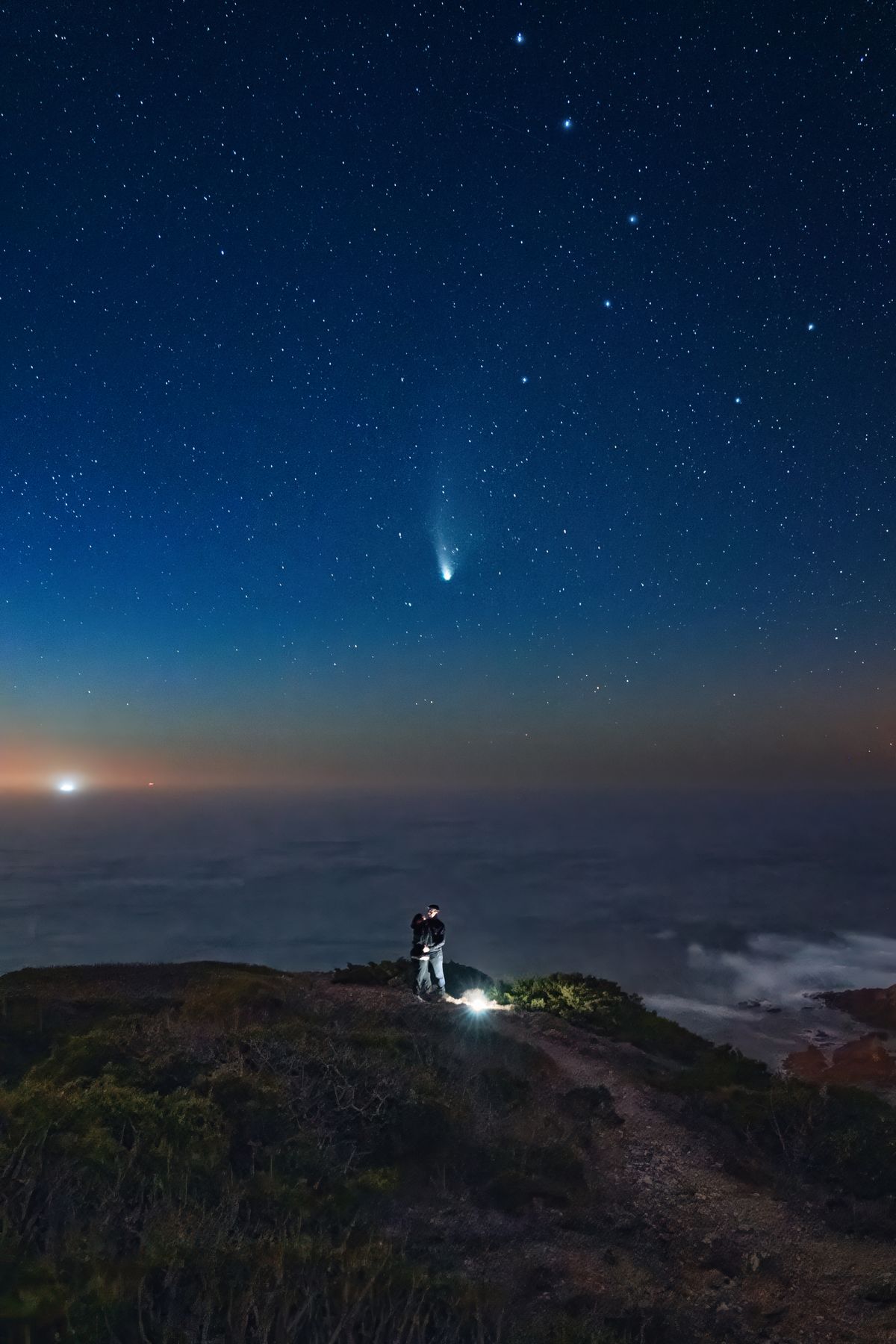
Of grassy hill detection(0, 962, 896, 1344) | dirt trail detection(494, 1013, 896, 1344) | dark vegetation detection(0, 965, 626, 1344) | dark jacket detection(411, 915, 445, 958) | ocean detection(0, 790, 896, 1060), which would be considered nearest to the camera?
dark vegetation detection(0, 965, 626, 1344)

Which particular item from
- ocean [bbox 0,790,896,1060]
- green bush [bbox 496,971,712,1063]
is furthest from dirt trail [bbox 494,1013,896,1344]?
ocean [bbox 0,790,896,1060]

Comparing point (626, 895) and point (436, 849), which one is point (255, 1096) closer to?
point (626, 895)

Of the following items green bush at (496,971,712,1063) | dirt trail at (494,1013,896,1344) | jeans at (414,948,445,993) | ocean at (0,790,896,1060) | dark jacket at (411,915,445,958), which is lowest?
ocean at (0,790,896,1060)

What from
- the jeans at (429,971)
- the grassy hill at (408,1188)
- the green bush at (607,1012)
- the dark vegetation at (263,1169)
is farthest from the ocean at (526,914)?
the dark vegetation at (263,1169)

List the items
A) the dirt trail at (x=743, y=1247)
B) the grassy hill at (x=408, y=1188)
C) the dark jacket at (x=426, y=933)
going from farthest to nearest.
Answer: the dark jacket at (x=426, y=933), the dirt trail at (x=743, y=1247), the grassy hill at (x=408, y=1188)

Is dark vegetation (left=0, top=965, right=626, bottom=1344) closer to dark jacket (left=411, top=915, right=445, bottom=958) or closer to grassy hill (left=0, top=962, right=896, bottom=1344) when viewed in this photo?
grassy hill (left=0, top=962, right=896, bottom=1344)

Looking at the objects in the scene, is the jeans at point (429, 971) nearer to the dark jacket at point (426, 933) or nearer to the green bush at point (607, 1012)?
the dark jacket at point (426, 933)

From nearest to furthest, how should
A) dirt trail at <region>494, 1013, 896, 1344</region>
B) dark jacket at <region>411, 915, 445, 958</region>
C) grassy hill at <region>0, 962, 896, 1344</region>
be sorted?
grassy hill at <region>0, 962, 896, 1344</region> → dirt trail at <region>494, 1013, 896, 1344</region> → dark jacket at <region>411, 915, 445, 958</region>
